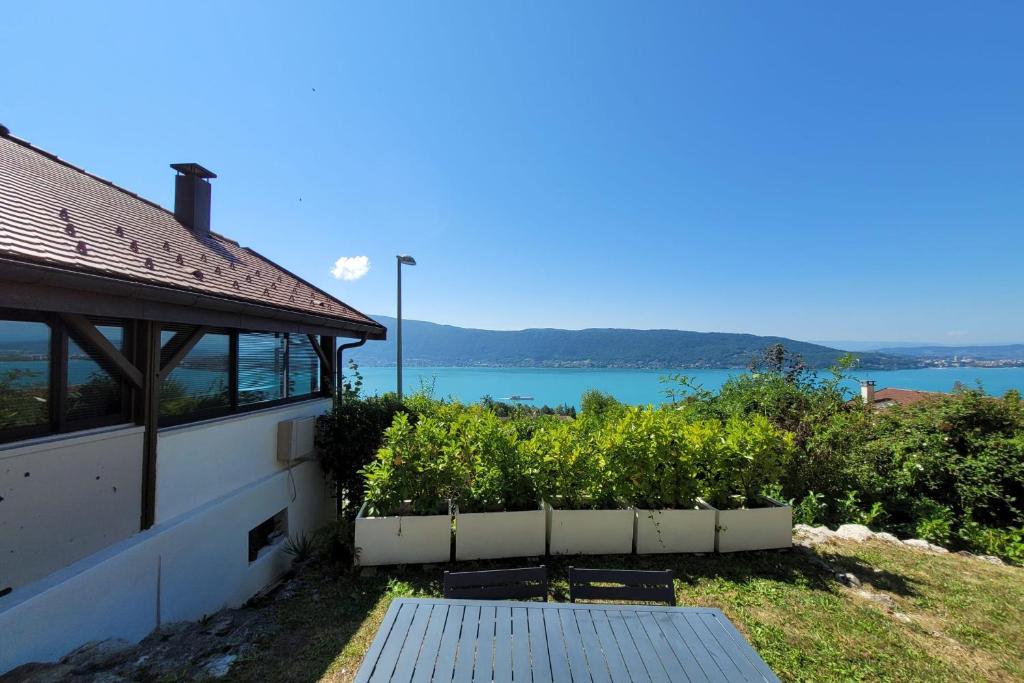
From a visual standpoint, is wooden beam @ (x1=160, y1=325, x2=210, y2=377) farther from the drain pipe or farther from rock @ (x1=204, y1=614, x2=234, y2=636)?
the drain pipe

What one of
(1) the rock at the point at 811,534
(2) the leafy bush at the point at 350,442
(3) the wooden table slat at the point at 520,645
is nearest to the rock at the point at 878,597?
(1) the rock at the point at 811,534

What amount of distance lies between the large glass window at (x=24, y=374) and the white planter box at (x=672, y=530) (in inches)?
231

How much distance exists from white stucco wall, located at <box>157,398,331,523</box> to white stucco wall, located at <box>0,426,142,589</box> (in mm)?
333

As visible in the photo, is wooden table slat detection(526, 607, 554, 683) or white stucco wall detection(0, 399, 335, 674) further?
white stucco wall detection(0, 399, 335, 674)

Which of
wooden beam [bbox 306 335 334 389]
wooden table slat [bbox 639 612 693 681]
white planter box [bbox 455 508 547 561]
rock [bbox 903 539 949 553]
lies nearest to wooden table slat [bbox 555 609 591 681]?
wooden table slat [bbox 639 612 693 681]

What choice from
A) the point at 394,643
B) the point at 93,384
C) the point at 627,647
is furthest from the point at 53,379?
the point at 627,647

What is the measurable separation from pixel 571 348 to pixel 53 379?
396ft

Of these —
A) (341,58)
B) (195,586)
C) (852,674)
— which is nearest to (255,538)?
(195,586)

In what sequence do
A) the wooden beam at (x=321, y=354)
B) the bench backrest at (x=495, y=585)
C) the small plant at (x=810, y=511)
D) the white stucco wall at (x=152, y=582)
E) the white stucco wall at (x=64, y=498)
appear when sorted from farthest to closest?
1. the wooden beam at (x=321, y=354)
2. the small plant at (x=810, y=511)
3. the bench backrest at (x=495, y=585)
4. the white stucco wall at (x=64, y=498)
5. the white stucco wall at (x=152, y=582)

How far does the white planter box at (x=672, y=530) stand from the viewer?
17.5ft

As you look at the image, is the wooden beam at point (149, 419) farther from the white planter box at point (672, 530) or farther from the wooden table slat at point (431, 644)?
the white planter box at point (672, 530)

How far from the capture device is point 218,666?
10.3 feet

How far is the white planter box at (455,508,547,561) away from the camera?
509 cm

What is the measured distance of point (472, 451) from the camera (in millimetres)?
5316
